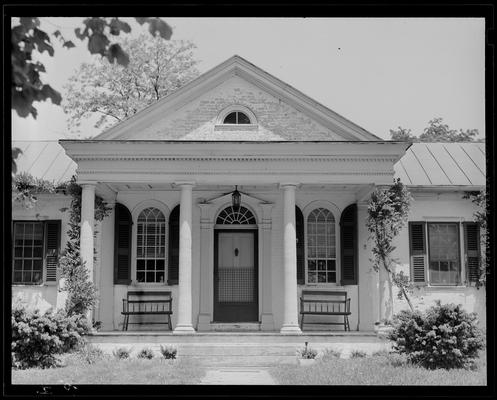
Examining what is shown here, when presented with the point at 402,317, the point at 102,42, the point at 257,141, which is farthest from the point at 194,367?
the point at 102,42

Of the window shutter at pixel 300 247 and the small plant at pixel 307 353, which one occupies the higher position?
the window shutter at pixel 300 247

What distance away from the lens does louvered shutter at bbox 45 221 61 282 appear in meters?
18.8

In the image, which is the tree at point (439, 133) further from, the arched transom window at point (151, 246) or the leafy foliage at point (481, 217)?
the arched transom window at point (151, 246)

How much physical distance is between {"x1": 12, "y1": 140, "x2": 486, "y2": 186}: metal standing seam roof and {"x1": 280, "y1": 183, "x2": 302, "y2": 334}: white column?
12.7ft

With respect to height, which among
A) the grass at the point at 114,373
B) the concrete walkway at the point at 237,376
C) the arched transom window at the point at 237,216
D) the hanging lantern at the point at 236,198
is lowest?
the concrete walkway at the point at 237,376

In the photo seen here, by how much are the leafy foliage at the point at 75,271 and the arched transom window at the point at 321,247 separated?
580 centimetres

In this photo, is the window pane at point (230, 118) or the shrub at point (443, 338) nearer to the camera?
the shrub at point (443, 338)

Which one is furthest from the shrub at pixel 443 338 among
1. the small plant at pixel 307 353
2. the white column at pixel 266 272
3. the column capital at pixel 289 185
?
the white column at pixel 266 272

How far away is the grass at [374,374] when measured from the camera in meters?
12.5

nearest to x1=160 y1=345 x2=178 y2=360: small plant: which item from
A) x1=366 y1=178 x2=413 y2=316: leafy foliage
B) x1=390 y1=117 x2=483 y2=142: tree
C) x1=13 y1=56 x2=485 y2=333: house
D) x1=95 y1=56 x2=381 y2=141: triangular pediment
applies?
x1=13 y1=56 x2=485 y2=333: house

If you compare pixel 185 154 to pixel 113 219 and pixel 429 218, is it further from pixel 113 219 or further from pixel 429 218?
pixel 429 218

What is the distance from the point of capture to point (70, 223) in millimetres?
17844

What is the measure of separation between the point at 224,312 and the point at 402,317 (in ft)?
19.7

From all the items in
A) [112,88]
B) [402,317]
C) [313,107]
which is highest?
[112,88]
